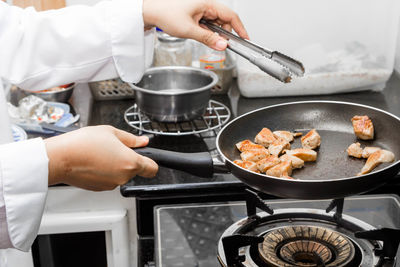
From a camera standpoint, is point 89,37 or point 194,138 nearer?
point 89,37

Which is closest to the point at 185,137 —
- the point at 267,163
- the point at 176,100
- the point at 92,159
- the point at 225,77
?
the point at 176,100

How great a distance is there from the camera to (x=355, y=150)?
3.84ft

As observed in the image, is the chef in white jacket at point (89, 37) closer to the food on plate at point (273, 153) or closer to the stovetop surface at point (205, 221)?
the food on plate at point (273, 153)

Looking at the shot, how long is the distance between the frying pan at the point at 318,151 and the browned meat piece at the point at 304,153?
0.02 meters

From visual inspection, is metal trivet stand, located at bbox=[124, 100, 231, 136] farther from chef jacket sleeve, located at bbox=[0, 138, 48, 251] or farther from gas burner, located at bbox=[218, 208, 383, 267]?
chef jacket sleeve, located at bbox=[0, 138, 48, 251]

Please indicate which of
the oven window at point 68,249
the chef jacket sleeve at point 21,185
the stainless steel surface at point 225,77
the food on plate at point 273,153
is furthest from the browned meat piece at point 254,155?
the stainless steel surface at point 225,77

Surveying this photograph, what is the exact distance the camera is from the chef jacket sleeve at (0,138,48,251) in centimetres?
95

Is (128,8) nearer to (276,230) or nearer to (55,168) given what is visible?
(55,168)

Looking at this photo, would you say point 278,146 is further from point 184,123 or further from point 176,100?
point 184,123

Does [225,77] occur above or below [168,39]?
below

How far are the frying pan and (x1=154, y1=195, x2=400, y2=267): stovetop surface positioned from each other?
0.50ft

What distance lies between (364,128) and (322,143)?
107mm

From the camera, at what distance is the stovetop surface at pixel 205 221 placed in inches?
44.9

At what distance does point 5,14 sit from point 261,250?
88 centimetres
